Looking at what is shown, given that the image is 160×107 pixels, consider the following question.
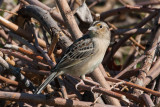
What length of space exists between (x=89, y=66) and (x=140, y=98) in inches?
25.2

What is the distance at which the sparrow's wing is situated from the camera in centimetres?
358

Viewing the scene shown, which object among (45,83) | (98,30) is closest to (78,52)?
(98,30)

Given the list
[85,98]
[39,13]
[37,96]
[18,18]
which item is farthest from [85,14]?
[37,96]

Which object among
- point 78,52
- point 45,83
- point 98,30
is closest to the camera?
point 45,83

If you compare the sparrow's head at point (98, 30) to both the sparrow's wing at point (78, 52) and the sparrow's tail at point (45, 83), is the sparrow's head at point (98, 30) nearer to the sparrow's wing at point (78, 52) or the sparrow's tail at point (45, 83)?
the sparrow's wing at point (78, 52)

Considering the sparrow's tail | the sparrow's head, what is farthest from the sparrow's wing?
the sparrow's tail

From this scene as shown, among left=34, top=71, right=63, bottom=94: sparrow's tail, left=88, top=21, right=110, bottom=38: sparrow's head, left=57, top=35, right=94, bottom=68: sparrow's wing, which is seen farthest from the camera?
left=88, top=21, right=110, bottom=38: sparrow's head

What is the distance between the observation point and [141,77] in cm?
362

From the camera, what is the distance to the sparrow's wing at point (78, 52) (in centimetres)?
358

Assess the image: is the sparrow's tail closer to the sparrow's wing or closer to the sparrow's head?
the sparrow's wing

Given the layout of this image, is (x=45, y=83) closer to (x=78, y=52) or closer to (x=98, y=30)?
(x=78, y=52)

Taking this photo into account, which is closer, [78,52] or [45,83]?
[45,83]

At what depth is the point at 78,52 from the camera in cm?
371

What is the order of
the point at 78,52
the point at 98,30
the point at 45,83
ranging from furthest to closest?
the point at 98,30 → the point at 78,52 → the point at 45,83
